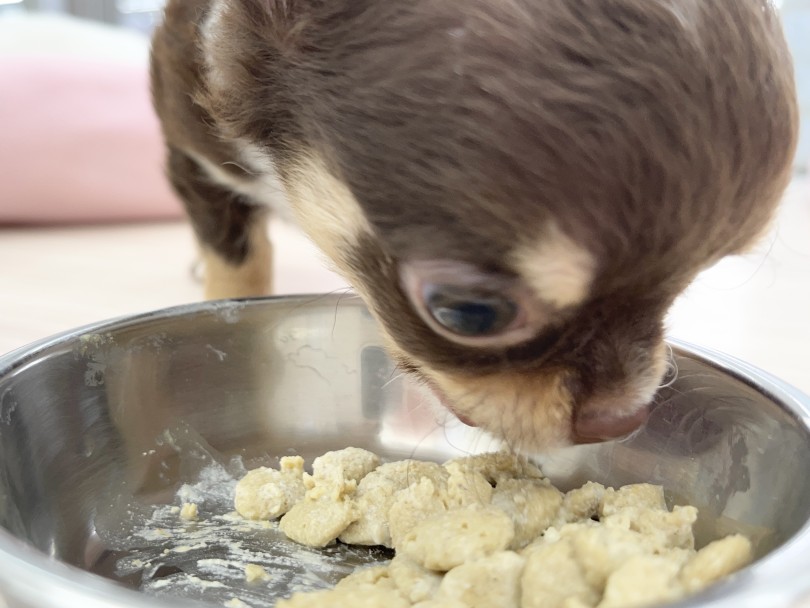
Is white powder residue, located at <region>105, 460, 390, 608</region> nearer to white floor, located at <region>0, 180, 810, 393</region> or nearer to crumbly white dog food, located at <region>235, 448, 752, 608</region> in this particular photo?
crumbly white dog food, located at <region>235, 448, 752, 608</region>

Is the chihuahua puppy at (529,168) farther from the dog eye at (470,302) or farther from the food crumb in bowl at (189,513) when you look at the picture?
the food crumb in bowl at (189,513)

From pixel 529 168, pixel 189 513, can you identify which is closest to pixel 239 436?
pixel 189 513

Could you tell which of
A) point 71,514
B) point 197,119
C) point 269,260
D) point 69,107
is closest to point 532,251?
Answer: point 71,514

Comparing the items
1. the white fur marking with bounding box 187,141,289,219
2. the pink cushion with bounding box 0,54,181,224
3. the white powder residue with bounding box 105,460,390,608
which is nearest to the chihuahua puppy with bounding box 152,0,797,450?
the white fur marking with bounding box 187,141,289,219

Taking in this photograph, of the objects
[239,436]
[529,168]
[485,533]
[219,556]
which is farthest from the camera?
[239,436]

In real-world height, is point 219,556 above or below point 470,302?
below

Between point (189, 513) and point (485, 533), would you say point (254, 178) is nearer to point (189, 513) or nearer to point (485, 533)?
point (189, 513)
